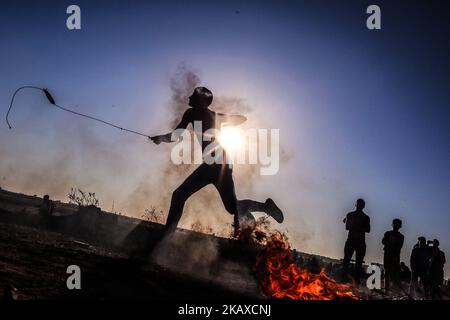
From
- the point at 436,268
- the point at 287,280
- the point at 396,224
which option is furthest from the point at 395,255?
the point at 287,280

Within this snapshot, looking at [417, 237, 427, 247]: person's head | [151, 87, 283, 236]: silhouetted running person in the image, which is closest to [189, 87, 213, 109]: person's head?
[151, 87, 283, 236]: silhouetted running person

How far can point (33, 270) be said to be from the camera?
550 centimetres

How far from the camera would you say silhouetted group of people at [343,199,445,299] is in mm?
11523

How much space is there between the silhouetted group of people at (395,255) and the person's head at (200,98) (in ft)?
18.6

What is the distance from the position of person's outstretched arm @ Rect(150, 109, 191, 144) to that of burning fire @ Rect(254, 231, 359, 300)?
2.83 metres

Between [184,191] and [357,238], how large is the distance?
568 cm

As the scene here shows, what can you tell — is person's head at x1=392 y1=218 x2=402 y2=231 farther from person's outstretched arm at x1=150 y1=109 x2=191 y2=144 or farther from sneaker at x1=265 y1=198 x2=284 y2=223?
person's outstretched arm at x1=150 y1=109 x2=191 y2=144

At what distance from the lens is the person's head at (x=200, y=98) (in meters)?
8.64

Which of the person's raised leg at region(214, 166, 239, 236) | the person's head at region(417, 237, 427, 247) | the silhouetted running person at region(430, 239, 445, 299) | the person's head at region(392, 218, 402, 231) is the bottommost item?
the silhouetted running person at region(430, 239, 445, 299)

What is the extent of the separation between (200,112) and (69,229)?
5972 millimetres

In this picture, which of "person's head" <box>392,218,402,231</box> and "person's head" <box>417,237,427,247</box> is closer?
"person's head" <box>392,218,402,231</box>
